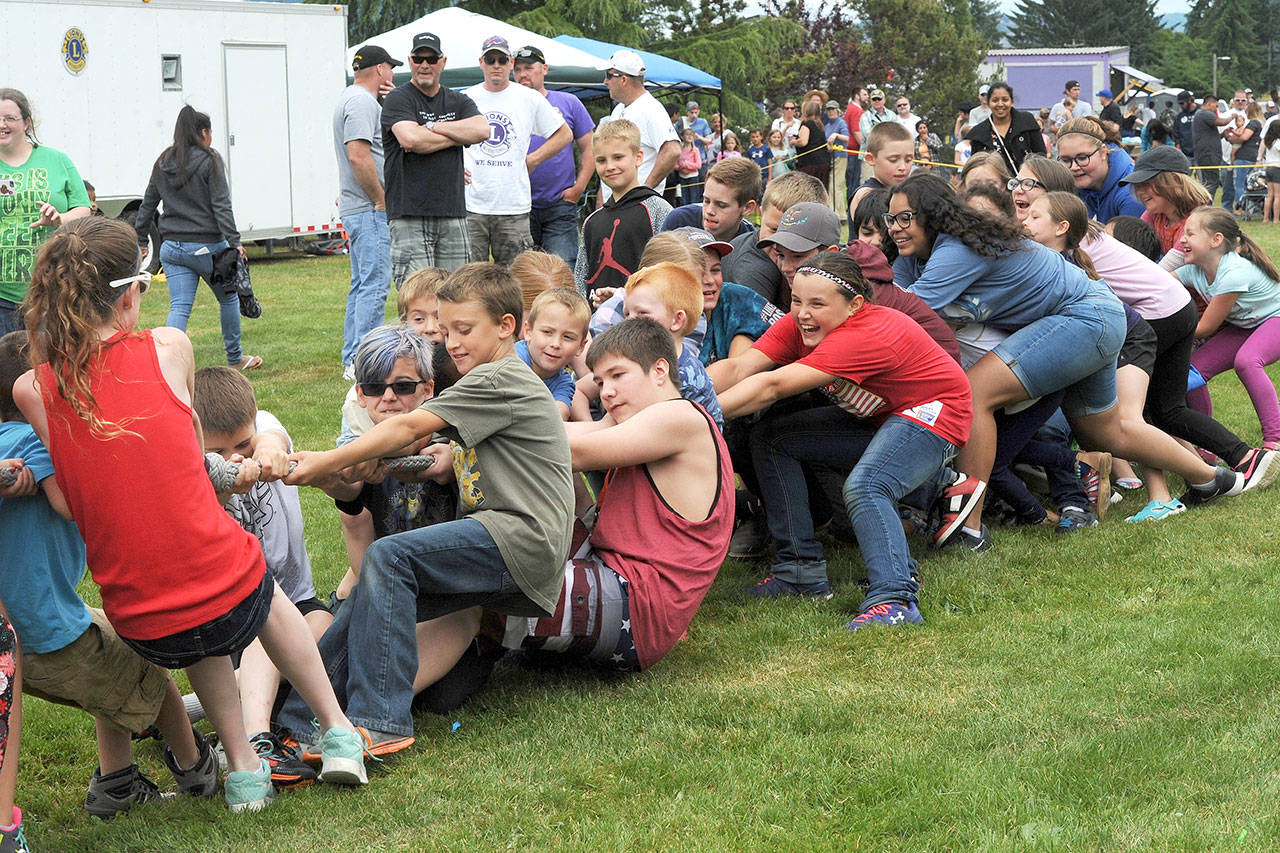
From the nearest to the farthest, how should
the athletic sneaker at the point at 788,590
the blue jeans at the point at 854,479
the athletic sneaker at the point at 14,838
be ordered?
the athletic sneaker at the point at 14,838
the blue jeans at the point at 854,479
the athletic sneaker at the point at 788,590

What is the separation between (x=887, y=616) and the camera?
4.93 metres

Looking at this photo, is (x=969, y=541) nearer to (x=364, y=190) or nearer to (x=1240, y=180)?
Result: (x=364, y=190)

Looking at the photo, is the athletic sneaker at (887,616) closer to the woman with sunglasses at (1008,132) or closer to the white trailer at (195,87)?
the woman with sunglasses at (1008,132)

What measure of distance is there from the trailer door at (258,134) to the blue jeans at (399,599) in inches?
610

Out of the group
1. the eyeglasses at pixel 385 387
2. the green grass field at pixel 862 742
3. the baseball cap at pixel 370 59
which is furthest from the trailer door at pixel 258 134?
the eyeglasses at pixel 385 387

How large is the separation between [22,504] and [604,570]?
176 cm

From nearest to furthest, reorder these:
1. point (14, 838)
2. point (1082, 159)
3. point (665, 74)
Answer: point (14, 838) → point (1082, 159) → point (665, 74)

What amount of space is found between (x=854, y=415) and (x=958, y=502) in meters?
0.69

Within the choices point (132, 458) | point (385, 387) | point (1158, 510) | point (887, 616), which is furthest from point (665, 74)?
point (132, 458)

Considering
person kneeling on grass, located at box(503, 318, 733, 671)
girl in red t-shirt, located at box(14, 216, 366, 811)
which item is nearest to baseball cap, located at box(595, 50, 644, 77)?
person kneeling on grass, located at box(503, 318, 733, 671)

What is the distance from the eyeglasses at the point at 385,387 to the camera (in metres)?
4.02

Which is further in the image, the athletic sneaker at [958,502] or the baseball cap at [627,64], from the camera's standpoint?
the baseball cap at [627,64]

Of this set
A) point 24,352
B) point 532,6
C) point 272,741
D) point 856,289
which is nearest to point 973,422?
point 856,289

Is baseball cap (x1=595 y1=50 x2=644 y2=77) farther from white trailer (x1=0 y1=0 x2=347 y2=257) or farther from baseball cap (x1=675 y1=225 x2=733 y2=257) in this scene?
white trailer (x1=0 y1=0 x2=347 y2=257)
